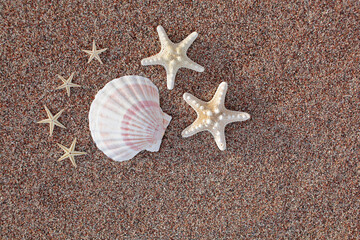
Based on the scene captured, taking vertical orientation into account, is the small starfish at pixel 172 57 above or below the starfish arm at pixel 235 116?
above

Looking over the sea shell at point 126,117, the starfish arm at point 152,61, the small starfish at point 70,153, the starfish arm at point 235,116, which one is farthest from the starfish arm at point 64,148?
the starfish arm at point 235,116

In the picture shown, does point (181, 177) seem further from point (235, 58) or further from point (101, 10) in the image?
point (101, 10)

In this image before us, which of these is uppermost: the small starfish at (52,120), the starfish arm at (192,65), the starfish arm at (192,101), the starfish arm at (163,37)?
the starfish arm at (163,37)

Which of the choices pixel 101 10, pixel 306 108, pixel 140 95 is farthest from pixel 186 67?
pixel 306 108

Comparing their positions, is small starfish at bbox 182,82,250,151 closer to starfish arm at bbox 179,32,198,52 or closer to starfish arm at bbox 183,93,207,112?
starfish arm at bbox 183,93,207,112

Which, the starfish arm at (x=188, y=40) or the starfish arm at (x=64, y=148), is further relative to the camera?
the starfish arm at (x=64, y=148)

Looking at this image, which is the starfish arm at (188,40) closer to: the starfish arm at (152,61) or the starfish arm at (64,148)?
the starfish arm at (152,61)
